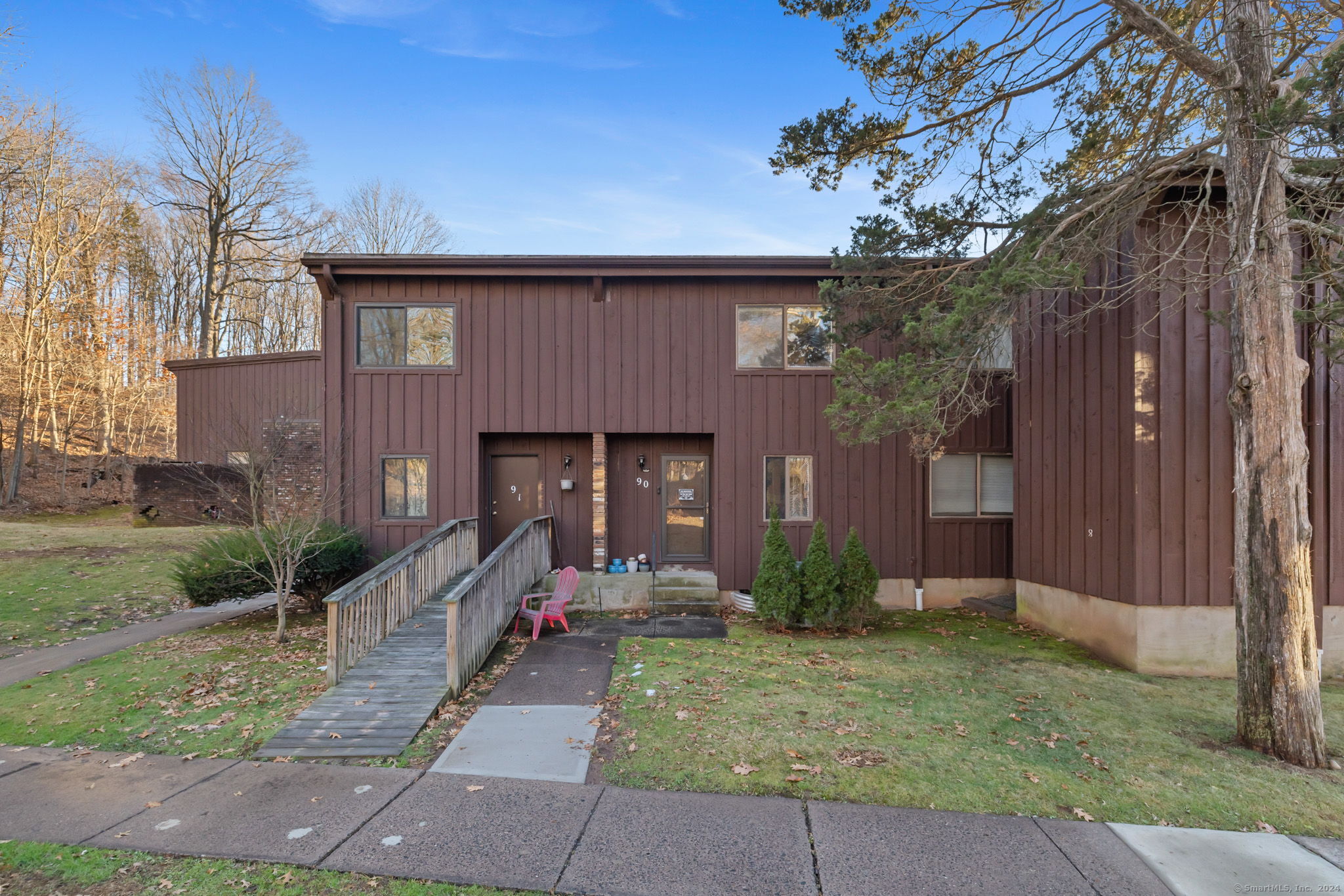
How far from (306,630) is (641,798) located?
258 inches

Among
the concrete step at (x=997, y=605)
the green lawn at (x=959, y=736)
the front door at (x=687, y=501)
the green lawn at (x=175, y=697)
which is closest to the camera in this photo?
the green lawn at (x=959, y=736)

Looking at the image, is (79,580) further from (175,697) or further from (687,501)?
(687,501)

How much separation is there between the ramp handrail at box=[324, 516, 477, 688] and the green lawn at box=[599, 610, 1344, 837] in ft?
8.68

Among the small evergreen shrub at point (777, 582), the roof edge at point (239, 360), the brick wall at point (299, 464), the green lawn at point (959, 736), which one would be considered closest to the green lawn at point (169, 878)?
the green lawn at point (959, 736)

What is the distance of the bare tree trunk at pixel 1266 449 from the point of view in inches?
191

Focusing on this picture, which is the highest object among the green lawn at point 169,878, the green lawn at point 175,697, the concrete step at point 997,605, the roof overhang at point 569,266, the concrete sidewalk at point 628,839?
the roof overhang at point 569,266

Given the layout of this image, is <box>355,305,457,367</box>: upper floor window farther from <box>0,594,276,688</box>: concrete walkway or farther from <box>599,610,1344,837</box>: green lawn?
<box>599,610,1344,837</box>: green lawn

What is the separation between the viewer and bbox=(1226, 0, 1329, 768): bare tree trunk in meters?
4.86

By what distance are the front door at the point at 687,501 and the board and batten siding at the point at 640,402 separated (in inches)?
19.1

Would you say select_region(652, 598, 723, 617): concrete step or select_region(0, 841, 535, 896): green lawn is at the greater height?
select_region(0, 841, 535, 896): green lawn

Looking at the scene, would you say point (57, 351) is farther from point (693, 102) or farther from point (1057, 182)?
point (1057, 182)

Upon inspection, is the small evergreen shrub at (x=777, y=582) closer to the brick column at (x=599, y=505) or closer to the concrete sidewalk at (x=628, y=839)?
the brick column at (x=599, y=505)

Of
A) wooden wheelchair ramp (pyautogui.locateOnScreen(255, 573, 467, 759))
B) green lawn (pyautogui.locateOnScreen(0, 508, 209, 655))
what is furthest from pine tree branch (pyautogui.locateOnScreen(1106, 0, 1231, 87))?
green lawn (pyautogui.locateOnScreen(0, 508, 209, 655))

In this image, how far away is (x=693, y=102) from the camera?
1396cm
